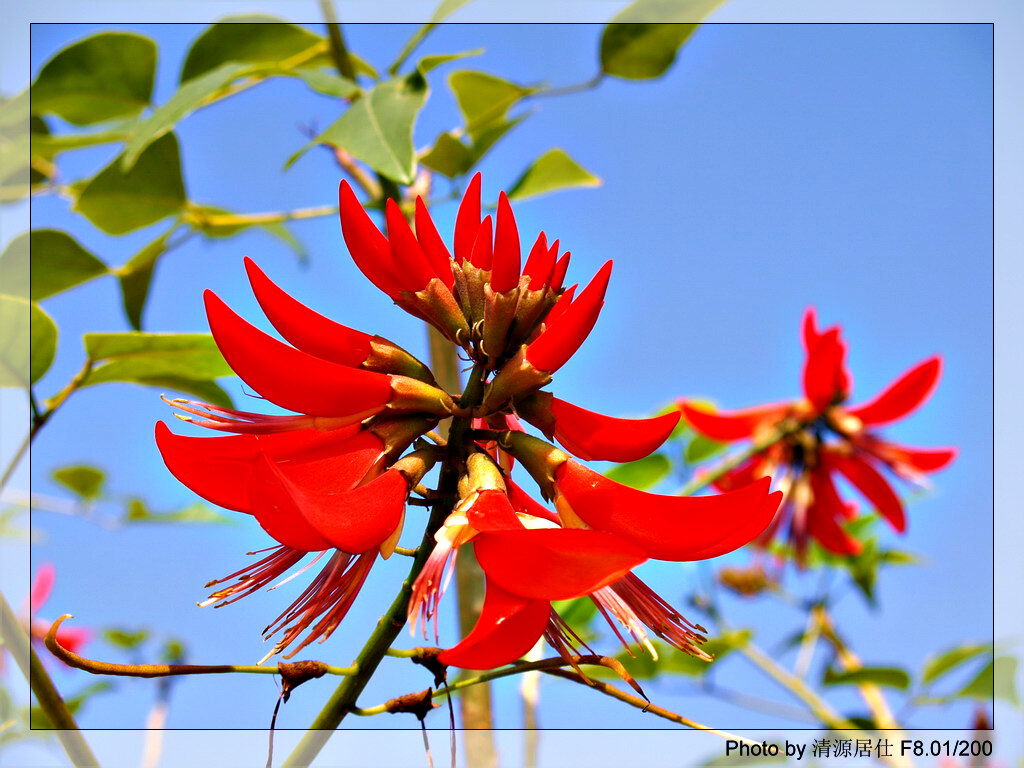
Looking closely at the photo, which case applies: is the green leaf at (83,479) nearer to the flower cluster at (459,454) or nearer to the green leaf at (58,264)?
the green leaf at (58,264)

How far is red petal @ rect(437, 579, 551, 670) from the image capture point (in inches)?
17.9

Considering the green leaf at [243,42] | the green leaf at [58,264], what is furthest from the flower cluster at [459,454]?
the green leaf at [243,42]

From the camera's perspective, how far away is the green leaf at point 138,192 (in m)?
0.90

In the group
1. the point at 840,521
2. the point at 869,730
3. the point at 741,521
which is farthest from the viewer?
the point at 840,521

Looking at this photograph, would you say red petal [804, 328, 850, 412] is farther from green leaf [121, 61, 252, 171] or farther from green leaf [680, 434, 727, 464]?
green leaf [121, 61, 252, 171]

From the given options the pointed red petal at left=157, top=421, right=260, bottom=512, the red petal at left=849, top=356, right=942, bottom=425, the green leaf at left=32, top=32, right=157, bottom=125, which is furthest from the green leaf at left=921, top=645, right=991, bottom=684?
the green leaf at left=32, top=32, right=157, bottom=125

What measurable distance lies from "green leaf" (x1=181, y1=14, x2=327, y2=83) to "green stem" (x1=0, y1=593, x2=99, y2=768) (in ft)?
2.34


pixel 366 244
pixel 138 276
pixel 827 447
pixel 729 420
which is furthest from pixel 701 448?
pixel 366 244

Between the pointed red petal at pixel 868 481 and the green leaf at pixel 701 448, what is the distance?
0.21 meters

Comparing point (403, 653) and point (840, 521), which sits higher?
point (840, 521)

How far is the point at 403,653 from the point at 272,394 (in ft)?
0.59

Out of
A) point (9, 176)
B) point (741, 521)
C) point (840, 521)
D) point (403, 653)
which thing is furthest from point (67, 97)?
point (840, 521)

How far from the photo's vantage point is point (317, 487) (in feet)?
1.76

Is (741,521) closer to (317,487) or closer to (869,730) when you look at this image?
(317,487)
